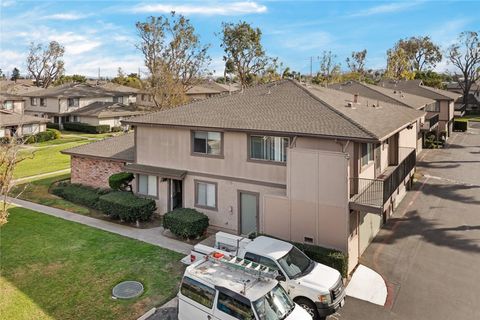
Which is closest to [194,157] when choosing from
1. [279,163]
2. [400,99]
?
[279,163]

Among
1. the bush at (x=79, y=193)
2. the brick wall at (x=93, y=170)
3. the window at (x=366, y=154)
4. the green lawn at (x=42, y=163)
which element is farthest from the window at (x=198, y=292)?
the green lawn at (x=42, y=163)

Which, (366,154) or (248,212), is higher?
(366,154)

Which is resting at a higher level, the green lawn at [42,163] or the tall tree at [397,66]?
the tall tree at [397,66]

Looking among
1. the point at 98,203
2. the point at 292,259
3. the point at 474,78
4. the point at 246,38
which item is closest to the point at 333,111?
the point at 292,259

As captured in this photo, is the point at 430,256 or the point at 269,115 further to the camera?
the point at 269,115

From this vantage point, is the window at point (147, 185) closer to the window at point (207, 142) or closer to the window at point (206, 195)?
the window at point (206, 195)

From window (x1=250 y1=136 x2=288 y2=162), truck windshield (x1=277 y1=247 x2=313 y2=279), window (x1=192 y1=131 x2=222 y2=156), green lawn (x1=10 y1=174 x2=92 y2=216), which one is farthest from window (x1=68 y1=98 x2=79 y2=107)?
truck windshield (x1=277 y1=247 x2=313 y2=279)

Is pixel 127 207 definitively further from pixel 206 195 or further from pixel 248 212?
pixel 248 212

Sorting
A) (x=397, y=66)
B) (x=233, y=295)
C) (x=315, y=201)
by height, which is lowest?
(x=233, y=295)
